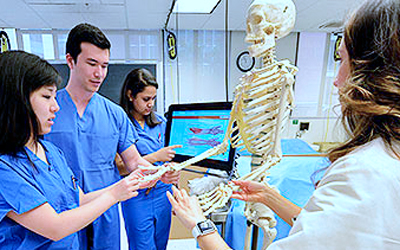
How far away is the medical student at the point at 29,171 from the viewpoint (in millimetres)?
700

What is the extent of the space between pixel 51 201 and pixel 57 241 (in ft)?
0.49

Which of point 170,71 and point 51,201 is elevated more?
point 170,71

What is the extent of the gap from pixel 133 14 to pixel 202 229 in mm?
2903

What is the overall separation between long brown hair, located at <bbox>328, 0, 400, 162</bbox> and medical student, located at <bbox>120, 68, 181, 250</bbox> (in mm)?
1029

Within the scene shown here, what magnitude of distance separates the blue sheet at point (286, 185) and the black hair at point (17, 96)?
1.13 meters

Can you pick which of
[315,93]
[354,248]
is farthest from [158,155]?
[315,93]

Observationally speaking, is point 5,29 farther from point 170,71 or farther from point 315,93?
point 315,93

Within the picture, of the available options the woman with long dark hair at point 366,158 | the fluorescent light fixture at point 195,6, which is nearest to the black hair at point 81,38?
the woman with long dark hair at point 366,158

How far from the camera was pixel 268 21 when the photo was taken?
1009 millimetres

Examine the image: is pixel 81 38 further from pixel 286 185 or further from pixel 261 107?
pixel 286 185

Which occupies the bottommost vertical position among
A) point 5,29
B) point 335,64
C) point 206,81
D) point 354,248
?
point 354,248

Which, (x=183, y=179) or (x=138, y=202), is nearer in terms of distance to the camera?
(x=138, y=202)

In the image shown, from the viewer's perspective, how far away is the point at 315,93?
146 inches

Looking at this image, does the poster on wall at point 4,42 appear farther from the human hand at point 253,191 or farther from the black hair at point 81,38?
the human hand at point 253,191
